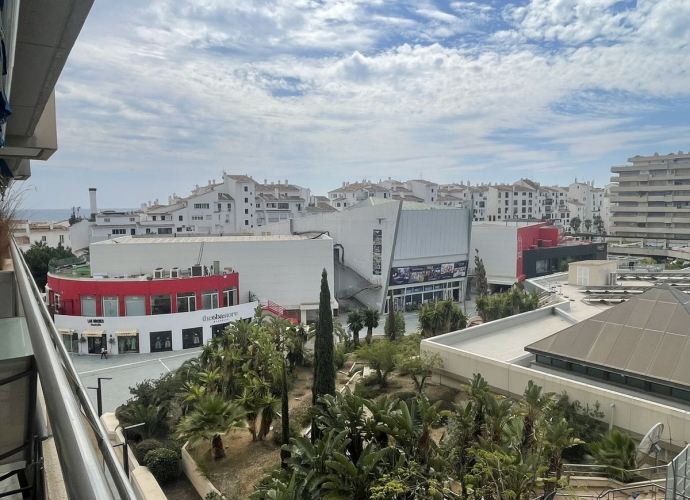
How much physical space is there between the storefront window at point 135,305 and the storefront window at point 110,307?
56 cm

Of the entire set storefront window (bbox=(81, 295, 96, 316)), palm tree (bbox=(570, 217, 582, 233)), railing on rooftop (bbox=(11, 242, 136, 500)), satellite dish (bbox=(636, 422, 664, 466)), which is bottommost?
satellite dish (bbox=(636, 422, 664, 466))

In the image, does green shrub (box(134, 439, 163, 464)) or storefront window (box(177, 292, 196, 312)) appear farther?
storefront window (box(177, 292, 196, 312))

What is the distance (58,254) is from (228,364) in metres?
31.5

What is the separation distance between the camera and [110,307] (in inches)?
1117

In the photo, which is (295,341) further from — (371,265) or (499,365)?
(371,265)

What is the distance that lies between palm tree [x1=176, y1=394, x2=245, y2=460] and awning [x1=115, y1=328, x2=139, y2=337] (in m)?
14.8

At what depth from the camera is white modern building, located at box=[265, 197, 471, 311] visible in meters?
40.2

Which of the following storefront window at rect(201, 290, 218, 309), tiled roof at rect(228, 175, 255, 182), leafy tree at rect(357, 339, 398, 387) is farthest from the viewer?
tiled roof at rect(228, 175, 255, 182)

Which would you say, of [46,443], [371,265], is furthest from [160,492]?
[371,265]

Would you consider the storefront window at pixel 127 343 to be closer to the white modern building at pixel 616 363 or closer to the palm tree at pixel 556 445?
the white modern building at pixel 616 363

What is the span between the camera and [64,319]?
1095 inches

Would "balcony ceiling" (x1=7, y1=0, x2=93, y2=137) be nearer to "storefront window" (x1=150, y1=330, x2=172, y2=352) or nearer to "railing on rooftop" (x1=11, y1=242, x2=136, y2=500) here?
"railing on rooftop" (x1=11, y1=242, x2=136, y2=500)

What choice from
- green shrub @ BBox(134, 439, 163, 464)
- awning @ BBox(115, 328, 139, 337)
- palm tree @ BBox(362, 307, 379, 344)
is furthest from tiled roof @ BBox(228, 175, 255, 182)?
green shrub @ BBox(134, 439, 163, 464)

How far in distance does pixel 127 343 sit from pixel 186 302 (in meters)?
3.96
